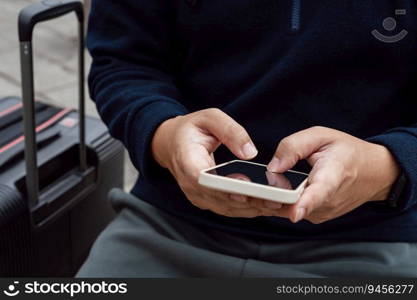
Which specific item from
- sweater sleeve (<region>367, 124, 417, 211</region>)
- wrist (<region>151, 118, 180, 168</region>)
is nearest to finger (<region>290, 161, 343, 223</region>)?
sweater sleeve (<region>367, 124, 417, 211</region>)

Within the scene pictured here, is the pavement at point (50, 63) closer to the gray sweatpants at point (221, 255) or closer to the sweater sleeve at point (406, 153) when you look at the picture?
the gray sweatpants at point (221, 255)

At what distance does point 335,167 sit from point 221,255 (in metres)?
0.29

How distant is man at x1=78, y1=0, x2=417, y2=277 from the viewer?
79 cm

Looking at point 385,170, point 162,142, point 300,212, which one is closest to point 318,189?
point 300,212

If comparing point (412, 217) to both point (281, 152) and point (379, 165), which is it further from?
point (281, 152)

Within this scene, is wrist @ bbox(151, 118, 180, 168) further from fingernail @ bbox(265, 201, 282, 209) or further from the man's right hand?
fingernail @ bbox(265, 201, 282, 209)

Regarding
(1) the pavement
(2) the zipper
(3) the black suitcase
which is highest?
(2) the zipper

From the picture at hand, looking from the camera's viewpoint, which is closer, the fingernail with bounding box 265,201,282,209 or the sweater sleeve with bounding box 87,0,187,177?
the fingernail with bounding box 265,201,282,209

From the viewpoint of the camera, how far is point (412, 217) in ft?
2.96

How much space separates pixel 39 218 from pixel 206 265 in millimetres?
494

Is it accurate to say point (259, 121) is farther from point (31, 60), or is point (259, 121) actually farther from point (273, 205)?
point (31, 60)

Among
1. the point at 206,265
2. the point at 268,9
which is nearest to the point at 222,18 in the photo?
the point at 268,9

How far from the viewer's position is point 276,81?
2.85 ft

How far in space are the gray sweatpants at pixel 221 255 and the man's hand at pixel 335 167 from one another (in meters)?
0.13
